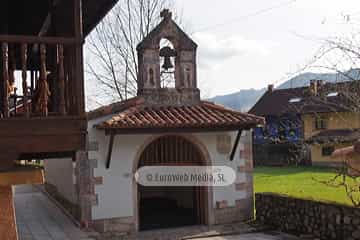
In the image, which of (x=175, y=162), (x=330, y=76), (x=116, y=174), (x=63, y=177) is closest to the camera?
(x=330, y=76)

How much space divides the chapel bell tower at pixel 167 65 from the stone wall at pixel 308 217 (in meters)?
3.42

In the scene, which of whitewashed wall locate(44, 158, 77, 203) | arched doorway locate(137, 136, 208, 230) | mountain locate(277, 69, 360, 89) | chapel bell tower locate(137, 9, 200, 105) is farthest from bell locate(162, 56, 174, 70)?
whitewashed wall locate(44, 158, 77, 203)

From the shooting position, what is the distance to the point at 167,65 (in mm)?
11977

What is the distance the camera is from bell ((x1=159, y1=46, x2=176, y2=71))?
1188cm

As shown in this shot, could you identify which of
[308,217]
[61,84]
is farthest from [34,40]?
[308,217]

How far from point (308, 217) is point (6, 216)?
7716mm

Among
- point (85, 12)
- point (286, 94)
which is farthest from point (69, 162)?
point (286, 94)

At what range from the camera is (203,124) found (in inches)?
434

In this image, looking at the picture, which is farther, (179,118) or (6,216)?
(179,118)

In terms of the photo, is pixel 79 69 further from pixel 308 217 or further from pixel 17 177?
pixel 308 217

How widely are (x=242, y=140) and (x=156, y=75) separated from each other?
9.70ft

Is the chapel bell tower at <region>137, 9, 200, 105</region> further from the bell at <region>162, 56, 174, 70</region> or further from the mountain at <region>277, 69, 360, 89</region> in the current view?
the mountain at <region>277, 69, 360, 89</region>

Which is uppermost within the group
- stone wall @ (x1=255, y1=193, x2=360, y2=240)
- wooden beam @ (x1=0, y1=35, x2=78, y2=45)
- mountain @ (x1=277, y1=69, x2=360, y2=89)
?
mountain @ (x1=277, y1=69, x2=360, y2=89)

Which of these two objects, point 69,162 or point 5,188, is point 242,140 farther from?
point 5,188
